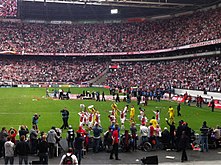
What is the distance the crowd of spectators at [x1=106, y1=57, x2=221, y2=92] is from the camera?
4650cm

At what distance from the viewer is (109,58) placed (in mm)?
80188

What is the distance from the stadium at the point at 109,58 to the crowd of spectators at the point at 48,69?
0.23 meters

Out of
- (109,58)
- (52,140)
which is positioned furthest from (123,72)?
(52,140)

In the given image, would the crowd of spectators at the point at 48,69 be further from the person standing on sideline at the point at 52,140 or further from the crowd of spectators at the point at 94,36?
the person standing on sideline at the point at 52,140

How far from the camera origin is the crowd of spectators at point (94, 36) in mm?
68562

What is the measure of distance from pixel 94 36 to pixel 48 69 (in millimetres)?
15365

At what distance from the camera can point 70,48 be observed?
7806 centimetres

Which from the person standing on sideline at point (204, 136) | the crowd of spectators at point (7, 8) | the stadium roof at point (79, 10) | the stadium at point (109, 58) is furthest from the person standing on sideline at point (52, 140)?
the crowd of spectators at point (7, 8)

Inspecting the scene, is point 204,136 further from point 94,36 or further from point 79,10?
point 94,36

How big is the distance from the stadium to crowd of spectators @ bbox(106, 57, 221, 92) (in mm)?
209

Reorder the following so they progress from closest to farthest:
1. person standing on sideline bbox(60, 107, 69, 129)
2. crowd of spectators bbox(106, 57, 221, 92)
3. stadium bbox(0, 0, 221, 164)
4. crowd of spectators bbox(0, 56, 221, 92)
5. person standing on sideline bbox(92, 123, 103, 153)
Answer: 1. person standing on sideline bbox(92, 123, 103, 153)
2. person standing on sideline bbox(60, 107, 69, 129)
3. stadium bbox(0, 0, 221, 164)
4. crowd of spectators bbox(106, 57, 221, 92)
5. crowd of spectators bbox(0, 56, 221, 92)

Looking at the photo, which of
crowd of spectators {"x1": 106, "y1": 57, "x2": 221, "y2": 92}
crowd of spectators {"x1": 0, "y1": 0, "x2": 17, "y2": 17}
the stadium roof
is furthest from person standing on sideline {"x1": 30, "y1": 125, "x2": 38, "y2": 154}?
crowd of spectators {"x1": 0, "y1": 0, "x2": 17, "y2": 17}

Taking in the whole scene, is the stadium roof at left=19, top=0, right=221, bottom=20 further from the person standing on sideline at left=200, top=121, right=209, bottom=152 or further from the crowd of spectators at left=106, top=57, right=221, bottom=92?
the person standing on sideline at left=200, top=121, right=209, bottom=152

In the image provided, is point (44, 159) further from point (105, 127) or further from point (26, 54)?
point (26, 54)
